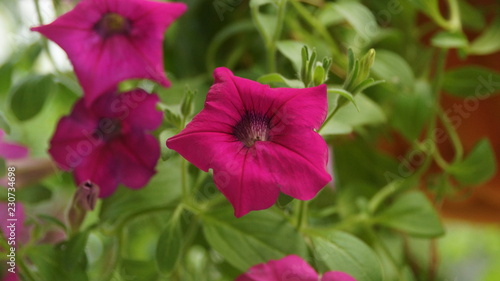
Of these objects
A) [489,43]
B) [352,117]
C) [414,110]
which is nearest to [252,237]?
[352,117]

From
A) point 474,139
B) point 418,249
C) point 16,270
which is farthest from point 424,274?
point 16,270

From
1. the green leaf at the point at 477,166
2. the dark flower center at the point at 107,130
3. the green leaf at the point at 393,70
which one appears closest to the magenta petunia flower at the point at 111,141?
the dark flower center at the point at 107,130

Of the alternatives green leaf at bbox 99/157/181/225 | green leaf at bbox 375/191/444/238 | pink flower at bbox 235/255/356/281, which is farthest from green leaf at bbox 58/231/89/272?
green leaf at bbox 375/191/444/238

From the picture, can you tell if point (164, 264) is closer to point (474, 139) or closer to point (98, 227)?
point (98, 227)

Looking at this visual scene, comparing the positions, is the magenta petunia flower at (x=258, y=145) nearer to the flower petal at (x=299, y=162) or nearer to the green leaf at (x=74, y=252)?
the flower petal at (x=299, y=162)

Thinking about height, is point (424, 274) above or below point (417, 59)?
below

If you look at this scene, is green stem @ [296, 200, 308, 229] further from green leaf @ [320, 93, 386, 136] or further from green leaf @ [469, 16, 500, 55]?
green leaf @ [469, 16, 500, 55]

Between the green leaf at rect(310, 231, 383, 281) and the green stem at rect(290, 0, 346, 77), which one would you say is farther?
the green stem at rect(290, 0, 346, 77)
